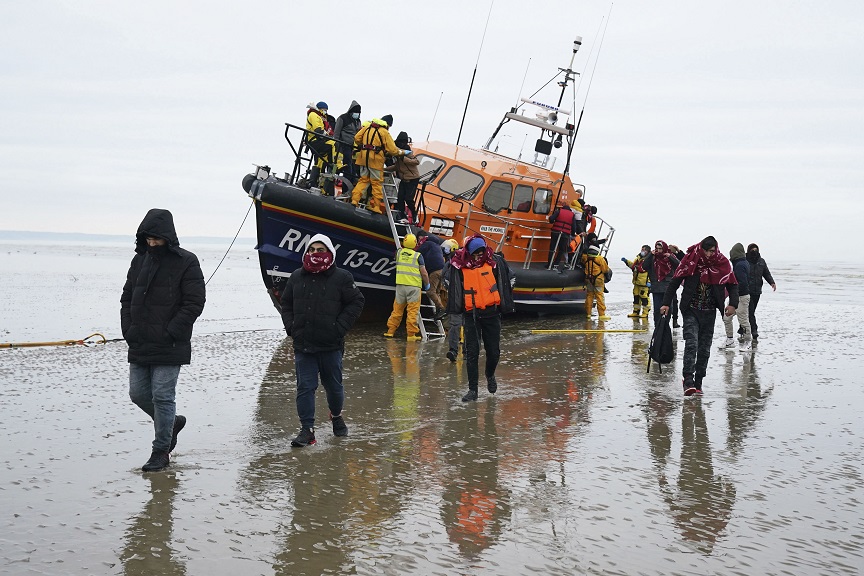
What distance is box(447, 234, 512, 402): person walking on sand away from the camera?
24.1 feet

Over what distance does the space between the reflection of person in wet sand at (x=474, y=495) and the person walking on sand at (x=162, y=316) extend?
176 cm

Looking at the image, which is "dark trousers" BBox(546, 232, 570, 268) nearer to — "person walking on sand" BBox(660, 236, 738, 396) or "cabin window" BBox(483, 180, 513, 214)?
"cabin window" BBox(483, 180, 513, 214)

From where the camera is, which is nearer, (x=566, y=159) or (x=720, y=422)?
(x=720, y=422)

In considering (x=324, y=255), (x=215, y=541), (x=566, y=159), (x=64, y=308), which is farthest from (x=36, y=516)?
(x=566, y=159)

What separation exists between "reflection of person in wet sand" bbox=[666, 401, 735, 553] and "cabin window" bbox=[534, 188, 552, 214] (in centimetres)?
885

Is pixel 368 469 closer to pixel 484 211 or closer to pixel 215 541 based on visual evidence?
pixel 215 541

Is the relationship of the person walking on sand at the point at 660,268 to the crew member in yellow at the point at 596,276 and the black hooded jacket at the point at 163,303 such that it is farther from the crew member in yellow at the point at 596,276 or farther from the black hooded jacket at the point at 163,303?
the black hooded jacket at the point at 163,303

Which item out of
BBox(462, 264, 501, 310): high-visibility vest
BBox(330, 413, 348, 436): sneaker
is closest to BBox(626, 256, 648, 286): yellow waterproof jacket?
BBox(462, 264, 501, 310): high-visibility vest

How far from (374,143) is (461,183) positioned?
2.87 metres

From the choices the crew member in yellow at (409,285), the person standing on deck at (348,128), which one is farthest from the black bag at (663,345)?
the person standing on deck at (348,128)

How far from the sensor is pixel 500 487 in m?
4.68

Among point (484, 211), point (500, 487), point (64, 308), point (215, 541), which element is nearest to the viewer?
point (215, 541)

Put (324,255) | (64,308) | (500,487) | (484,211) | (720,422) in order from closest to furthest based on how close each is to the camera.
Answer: (500,487) → (324,255) → (720,422) → (484,211) → (64,308)

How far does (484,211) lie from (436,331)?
2.35m
